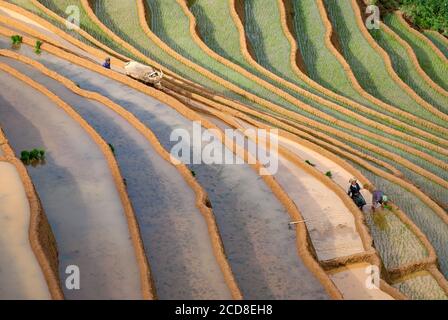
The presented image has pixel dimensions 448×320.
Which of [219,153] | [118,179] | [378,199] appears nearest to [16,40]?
[219,153]

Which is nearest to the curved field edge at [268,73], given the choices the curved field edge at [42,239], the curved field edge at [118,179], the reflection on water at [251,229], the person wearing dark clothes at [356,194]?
the reflection on water at [251,229]

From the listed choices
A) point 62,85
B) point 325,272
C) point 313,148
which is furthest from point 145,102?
point 325,272

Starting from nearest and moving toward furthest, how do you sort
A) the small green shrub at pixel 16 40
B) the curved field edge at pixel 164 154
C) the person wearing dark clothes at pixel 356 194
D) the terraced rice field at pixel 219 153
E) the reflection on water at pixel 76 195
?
the reflection on water at pixel 76 195
the curved field edge at pixel 164 154
the terraced rice field at pixel 219 153
the person wearing dark clothes at pixel 356 194
the small green shrub at pixel 16 40

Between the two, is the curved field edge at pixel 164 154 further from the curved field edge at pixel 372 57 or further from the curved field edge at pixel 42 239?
the curved field edge at pixel 372 57

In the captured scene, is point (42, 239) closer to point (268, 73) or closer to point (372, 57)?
point (268, 73)

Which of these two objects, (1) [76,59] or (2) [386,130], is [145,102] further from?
(2) [386,130]
